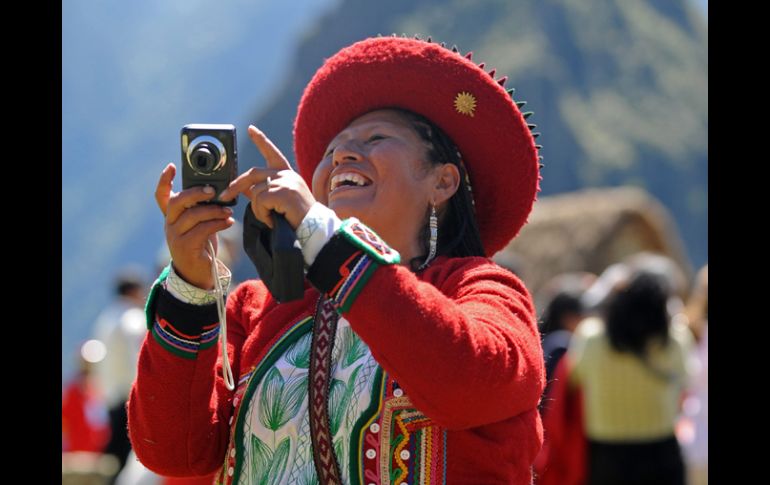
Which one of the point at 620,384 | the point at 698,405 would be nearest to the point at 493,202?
the point at 620,384

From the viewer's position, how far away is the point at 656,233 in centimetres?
2156

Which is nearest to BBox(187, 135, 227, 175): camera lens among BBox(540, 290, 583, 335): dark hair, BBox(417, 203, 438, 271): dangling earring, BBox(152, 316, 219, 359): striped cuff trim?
BBox(152, 316, 219, 359): striped cuff trim

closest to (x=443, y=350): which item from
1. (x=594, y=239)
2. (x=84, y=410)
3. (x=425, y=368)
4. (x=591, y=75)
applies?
(x=425, y=368)

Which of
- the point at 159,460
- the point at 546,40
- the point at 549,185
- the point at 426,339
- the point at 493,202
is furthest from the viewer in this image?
the point at 546,40

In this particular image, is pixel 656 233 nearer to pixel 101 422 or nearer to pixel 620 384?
pixel 101 422

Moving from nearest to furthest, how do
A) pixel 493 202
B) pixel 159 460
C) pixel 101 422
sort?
pixel 159 460 < pixel 493 202 < pixel 101 422

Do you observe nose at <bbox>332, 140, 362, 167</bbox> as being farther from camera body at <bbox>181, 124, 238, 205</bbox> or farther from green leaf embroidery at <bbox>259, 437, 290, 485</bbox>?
green leaf embroidery at <bbox>259, 437, 290, 485</bbox>

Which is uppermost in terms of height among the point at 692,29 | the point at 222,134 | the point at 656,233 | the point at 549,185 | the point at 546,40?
the point at 692,29

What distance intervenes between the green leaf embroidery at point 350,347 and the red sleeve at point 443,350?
292 millimetres

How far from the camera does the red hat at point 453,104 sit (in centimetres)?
284

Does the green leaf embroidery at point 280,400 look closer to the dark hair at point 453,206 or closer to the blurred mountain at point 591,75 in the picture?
the dark hair at point 453,206

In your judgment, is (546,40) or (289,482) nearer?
(289,482)

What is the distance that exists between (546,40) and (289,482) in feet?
238

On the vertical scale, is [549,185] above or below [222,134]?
above
